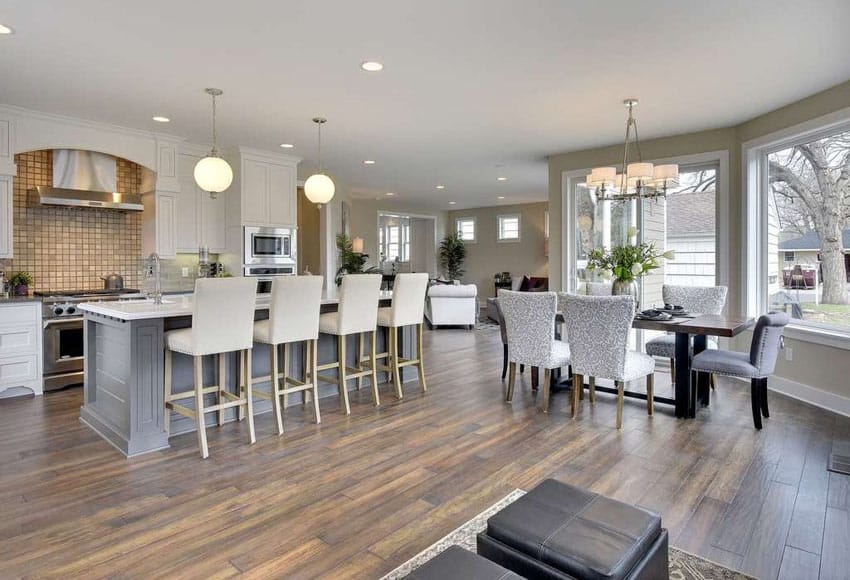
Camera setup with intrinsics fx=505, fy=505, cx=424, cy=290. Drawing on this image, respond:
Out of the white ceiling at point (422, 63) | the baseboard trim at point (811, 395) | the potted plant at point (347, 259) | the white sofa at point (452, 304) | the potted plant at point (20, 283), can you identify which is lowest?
the baseboard trim at point (811, 395)

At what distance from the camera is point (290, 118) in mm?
4996

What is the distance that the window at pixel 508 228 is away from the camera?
13023 millimetres

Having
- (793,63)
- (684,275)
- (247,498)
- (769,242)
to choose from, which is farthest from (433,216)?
(247,498)

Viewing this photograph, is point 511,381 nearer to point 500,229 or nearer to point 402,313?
point 402,313

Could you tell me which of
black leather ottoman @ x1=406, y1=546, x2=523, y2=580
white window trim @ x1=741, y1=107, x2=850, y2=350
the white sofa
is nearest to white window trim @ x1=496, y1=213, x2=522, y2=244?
the white sofa

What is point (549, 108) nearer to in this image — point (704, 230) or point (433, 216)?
point (704, 230)

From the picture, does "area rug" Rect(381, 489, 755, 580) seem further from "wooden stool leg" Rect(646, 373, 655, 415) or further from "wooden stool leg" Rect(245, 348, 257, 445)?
"wooden stool leg" Rect(646, 373, 655, 415)

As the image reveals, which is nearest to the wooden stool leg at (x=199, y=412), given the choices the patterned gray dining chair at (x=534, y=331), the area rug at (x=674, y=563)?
the area rug at (x=674, y=563)

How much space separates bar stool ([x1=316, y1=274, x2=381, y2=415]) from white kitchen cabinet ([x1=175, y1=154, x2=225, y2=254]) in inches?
108

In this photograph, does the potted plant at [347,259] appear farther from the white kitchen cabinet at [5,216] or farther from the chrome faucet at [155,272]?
the chrome faucet at [155,272]

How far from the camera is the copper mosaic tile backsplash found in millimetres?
5160

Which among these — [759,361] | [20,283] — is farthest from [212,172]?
[759,361]

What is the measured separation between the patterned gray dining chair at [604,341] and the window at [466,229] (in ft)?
32.9

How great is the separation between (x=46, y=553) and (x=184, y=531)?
20.8 inches
